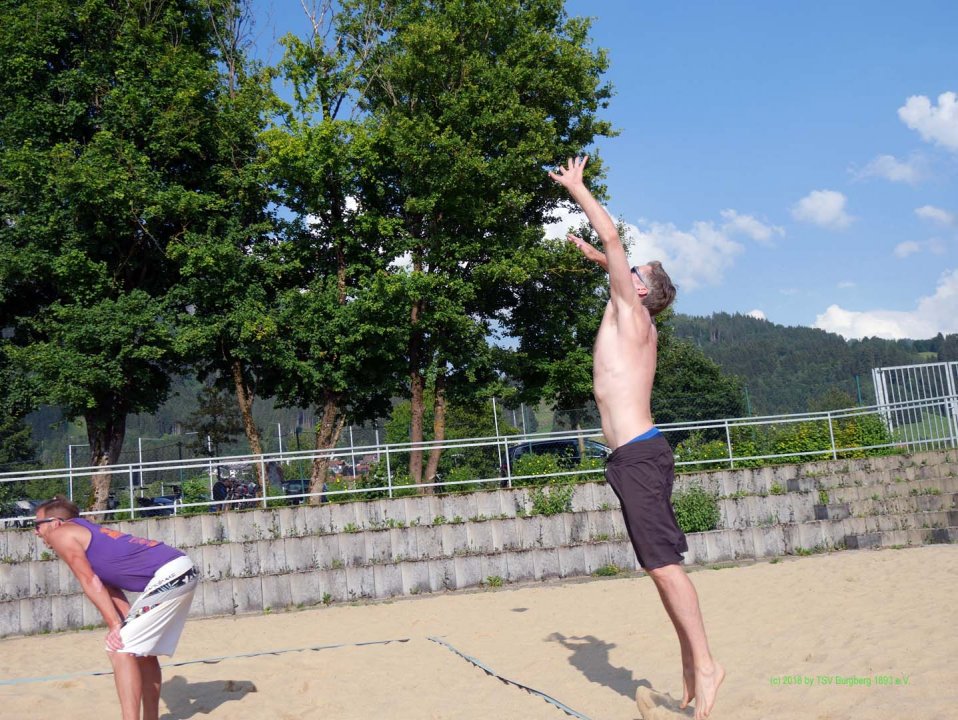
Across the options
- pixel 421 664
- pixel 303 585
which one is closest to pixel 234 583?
pixel 303 585

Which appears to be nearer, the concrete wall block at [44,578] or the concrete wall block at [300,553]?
the concrete wall block at [44,578]

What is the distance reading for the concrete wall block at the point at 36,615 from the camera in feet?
37.4

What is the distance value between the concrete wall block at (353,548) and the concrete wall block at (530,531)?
7.92 ft

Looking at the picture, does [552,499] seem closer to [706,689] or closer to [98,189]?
[706,689]

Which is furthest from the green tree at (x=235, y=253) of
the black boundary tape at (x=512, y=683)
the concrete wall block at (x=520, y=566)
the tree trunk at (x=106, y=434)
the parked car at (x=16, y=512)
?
the black boundary tape at (x=512, y=683)

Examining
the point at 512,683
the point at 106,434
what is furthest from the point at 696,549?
the point at 106,434

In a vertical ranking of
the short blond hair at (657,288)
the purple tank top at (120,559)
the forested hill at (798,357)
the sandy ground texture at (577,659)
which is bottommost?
the sandy ground texture at (577,659)

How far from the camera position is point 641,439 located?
13.6ft

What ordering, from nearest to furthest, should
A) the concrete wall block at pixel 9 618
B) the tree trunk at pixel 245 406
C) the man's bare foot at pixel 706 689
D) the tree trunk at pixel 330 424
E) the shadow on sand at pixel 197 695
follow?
1. the man's bare foot at pixel 706 689
2. the shadow on sand at pixel 197 695
3. the concrete wall block at pixel 9 618
4. the tree trunk at pixel 330 424
5. the tree trunk at pixel 245 406

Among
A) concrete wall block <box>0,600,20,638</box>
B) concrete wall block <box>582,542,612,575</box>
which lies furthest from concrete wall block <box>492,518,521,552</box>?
concrete wall block <box>0,600,20,638</box>

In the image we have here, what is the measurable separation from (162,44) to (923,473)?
17431mm

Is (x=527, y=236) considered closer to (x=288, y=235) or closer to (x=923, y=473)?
(x=288, y=235)

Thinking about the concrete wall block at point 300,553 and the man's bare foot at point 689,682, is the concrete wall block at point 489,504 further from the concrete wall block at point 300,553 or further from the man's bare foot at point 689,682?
the man's bare foot at point 689,682

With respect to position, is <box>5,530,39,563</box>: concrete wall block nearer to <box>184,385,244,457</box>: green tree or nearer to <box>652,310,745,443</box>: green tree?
<box>184,385,244,457</box>: green tree
